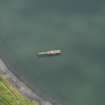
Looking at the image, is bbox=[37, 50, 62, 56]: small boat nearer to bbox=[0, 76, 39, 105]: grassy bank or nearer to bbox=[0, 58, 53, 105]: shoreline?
bbox=[0, 58, 53, 105]: shoreline

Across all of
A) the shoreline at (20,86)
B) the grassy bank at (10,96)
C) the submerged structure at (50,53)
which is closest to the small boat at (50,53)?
the submerged structure at (50,53)

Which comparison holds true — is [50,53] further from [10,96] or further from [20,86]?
[10,96]

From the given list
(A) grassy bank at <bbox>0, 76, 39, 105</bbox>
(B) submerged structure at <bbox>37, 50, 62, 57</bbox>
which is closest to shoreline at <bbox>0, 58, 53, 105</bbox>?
(A) grassy bank at <bbox>0, 76, 39, 105</bbox>

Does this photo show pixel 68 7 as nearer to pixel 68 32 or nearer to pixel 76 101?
pixel 68 32

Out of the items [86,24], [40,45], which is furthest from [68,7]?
[40,45]

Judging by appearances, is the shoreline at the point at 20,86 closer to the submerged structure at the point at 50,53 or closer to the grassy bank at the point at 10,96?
the grassy bank at the point at 10,96

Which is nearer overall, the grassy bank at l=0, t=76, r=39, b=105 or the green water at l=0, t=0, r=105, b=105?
the grassy bank at l=0, t=76, r=39, b=105

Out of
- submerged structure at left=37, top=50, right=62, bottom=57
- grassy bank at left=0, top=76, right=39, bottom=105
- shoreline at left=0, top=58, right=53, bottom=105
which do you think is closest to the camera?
grassy bank at left=0, top=76, right=39, bottom=105

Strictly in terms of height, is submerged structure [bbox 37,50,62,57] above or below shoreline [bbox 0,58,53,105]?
above
